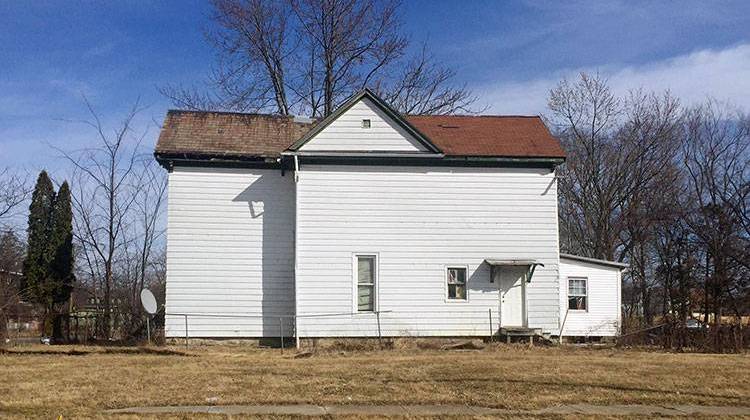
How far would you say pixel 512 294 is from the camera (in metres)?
22.0

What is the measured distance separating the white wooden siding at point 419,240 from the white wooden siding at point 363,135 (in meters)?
0.64

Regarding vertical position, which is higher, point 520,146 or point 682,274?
point 520,146

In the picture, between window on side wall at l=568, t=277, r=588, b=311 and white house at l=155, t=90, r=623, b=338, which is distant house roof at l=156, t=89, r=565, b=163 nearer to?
white house at l=155, t=90, r=623, b=338

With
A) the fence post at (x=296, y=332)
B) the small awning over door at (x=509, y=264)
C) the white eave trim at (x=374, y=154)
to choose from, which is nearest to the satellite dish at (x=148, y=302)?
the fence post at (x=296, y=332)

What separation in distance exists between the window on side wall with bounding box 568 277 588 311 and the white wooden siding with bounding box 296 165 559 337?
8.48 ft

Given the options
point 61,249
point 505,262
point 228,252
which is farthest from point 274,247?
point 61,249

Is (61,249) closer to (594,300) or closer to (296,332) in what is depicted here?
(296,332)

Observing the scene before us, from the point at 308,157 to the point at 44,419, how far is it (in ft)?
42.0

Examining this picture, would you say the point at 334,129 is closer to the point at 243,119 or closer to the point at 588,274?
the point at 243,119

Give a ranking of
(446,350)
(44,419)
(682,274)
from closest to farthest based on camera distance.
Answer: (44,419) < (446,350) < (682,274)

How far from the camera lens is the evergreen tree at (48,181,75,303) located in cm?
2536

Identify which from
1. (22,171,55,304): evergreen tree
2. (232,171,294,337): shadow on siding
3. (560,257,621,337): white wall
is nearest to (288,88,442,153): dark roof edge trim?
(232,171,294,337): shadow on siding

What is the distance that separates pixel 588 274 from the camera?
80.9 ft

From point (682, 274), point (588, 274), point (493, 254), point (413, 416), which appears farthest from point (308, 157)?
point (682, 274)
